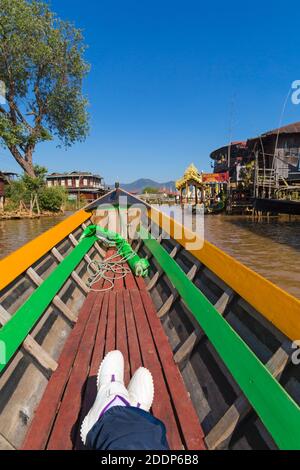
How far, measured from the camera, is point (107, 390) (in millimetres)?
2064

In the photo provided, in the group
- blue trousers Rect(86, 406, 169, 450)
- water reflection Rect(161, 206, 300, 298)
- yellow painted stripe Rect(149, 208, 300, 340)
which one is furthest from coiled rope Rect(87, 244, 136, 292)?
water reflection Rect(161, 206, 300, 298)

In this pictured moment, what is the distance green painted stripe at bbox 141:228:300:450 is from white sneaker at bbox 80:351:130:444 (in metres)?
0.77

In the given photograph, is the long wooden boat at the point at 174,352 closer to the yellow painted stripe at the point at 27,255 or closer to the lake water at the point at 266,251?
the yellow painted stripe at the point at 27,255

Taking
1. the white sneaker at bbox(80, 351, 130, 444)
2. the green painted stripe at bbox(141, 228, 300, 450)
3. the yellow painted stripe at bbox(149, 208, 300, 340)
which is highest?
the yellow painted stripe at bbox(149, 208, 300, 340)

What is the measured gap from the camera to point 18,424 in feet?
6.91

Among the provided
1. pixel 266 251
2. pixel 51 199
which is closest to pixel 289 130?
pixel 266 251

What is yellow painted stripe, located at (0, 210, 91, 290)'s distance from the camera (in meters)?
2.73

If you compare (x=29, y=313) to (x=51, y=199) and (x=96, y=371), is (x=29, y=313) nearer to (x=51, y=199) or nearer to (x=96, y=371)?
(x=96, y=371)

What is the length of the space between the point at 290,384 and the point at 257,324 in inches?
21.7

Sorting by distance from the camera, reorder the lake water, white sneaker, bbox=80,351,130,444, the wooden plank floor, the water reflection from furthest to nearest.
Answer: the lake water, the water reflection, the wooden plank floor, white sneaker, bbox=80,351,130,444

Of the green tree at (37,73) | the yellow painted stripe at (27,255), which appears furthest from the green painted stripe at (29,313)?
the green tree at (37,73)

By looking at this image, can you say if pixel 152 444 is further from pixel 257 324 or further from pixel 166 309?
pixel 166 309

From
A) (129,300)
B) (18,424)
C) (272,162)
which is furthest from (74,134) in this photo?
(18,424)

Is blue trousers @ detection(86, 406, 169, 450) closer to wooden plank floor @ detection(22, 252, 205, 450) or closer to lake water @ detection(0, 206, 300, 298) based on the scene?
wooden plank floor @ detection(22, 252, 205, 450)
